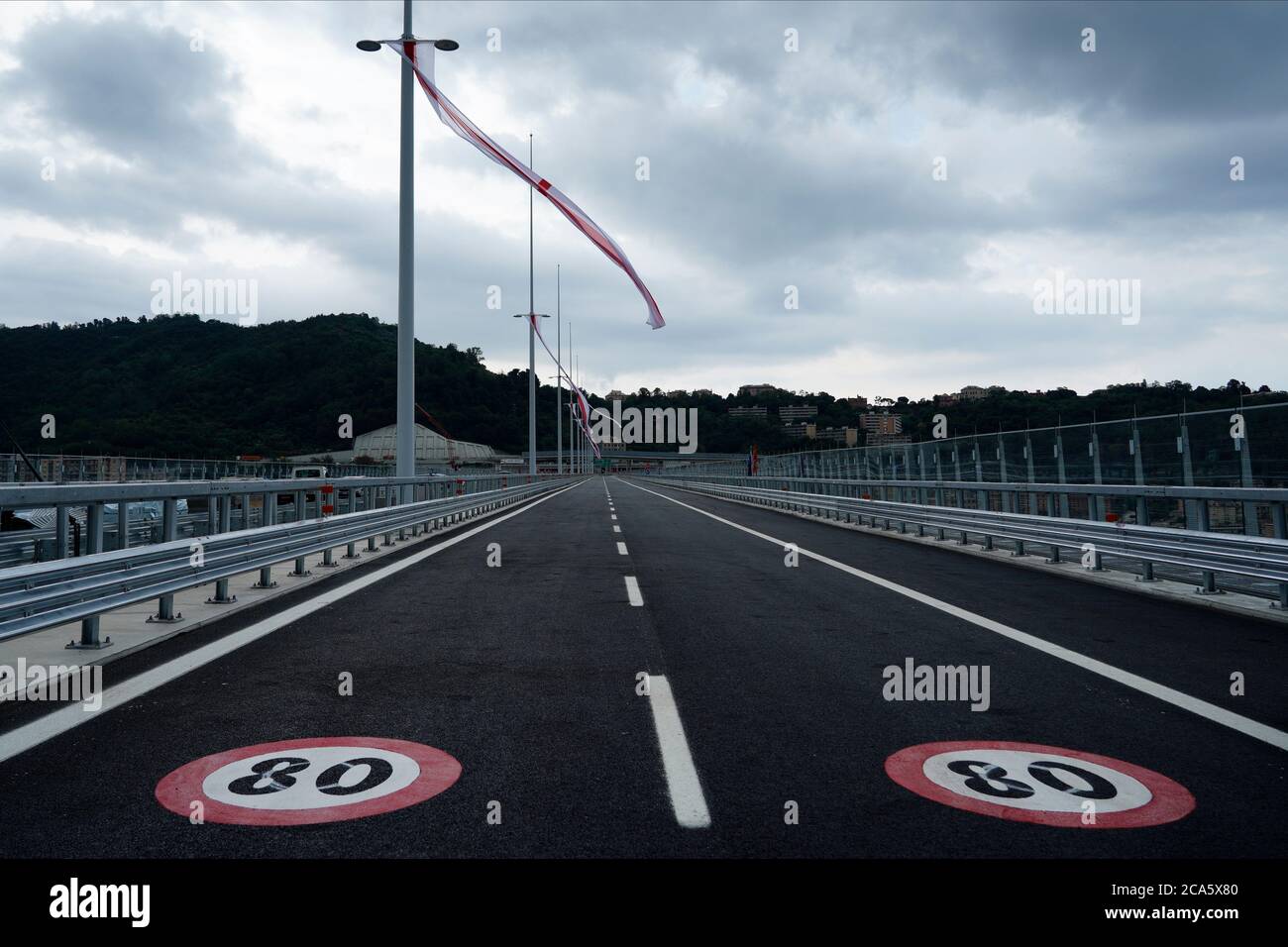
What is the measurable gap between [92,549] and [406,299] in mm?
13082

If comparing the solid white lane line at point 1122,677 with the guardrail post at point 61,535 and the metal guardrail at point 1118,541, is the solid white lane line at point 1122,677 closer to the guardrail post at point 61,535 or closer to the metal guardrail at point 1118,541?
the metal guardrail at point 1118,541

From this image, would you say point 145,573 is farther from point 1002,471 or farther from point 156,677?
point 1002,471

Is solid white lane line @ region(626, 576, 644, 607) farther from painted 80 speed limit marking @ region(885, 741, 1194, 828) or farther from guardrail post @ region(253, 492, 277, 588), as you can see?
painted 80 speed limit marking @ region(885, 741, 1194, 828)

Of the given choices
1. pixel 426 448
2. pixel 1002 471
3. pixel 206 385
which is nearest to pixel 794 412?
pixel 426 448

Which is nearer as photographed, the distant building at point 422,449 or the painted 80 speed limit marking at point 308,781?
the painted 80 speed limit marking at point 308,781

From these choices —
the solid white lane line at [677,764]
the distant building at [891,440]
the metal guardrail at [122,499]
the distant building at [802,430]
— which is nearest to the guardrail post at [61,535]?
the metal guardrail at [122,499]

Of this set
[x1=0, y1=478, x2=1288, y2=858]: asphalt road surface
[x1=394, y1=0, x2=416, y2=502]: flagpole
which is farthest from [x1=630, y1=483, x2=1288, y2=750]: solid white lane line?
[x1=394, y1=0, x2=416, y2=502]: flagpole

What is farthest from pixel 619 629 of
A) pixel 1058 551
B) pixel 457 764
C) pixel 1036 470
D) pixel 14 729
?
pixel 1036 470

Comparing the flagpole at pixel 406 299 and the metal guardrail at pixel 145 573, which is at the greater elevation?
the flagpole at pixel 406 299

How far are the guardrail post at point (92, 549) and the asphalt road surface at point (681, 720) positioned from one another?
49 cm

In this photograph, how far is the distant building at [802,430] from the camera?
124556 mm
